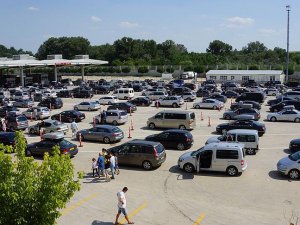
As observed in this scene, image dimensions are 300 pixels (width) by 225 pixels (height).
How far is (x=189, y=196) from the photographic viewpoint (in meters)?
18.0

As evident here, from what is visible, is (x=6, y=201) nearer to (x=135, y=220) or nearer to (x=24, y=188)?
(x=24, y=188)

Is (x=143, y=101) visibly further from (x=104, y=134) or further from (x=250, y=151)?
(x=250, y=151)

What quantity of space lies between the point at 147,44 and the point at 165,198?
144 meters

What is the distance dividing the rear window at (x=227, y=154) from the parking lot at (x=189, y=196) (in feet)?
3.13

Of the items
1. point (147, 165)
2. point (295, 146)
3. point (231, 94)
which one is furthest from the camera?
point (231, 94)

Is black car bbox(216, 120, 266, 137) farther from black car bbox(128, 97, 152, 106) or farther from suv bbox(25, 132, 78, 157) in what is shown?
black car bbox(128, 97, 152, 106)

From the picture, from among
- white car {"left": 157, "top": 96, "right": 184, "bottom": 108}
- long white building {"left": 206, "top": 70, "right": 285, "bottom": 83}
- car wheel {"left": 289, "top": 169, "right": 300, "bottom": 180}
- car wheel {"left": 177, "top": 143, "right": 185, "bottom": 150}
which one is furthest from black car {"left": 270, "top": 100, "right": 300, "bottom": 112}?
long white building {"left": 206, "top": 70, "right": 285, "bottom": 83}

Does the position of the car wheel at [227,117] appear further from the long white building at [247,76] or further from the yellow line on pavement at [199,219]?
the long white building at [247,76]

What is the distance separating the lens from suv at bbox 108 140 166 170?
869 inches

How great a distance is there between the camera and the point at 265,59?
143 meters

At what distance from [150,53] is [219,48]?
30.2 meters

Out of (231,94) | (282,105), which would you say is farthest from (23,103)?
(282,105)

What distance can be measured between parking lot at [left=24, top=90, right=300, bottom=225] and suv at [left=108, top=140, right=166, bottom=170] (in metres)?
0.42

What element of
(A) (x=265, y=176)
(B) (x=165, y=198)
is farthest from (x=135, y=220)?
(A) (x=265, y=176)
